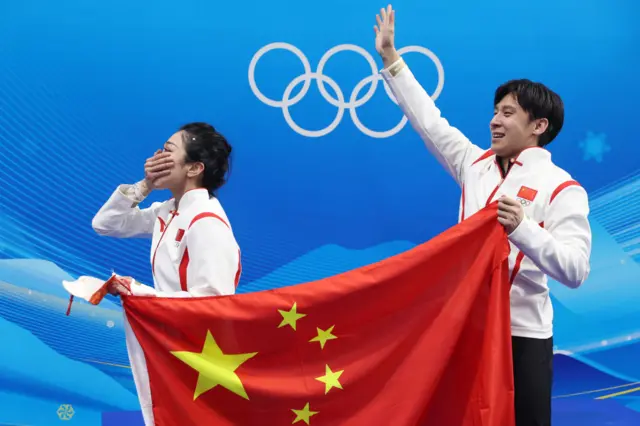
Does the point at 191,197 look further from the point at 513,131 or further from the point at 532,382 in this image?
the point at 532,382

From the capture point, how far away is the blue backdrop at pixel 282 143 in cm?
401

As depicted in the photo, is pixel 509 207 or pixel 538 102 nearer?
pixel 509 207

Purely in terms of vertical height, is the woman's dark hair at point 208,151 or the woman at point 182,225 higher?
the woman's dark hair at point 208,151

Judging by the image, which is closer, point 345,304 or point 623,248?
point 345,304

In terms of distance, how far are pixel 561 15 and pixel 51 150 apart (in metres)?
2.63

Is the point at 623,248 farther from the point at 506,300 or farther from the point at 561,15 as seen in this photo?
the point at 506,300

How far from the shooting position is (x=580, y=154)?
13.7 ft

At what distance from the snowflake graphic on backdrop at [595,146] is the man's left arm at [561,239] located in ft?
6.18

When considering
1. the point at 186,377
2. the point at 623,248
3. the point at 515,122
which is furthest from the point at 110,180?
the point at 623,248

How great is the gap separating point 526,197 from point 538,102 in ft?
1.04

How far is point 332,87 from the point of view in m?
4.11

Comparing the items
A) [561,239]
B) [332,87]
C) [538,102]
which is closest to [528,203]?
[561,239]

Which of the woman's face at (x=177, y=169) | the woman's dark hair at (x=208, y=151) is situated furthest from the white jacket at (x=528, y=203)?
the woman's face at (x=177, y=169)

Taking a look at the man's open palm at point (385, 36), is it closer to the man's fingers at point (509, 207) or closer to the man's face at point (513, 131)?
the man's face at point (513, 131)
